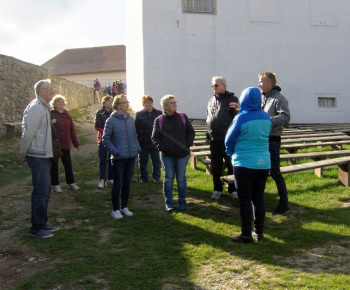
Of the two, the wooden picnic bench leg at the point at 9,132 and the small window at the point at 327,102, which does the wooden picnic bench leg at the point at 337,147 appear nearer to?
the small window at the point at 327,102

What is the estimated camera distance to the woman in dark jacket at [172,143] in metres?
5.72

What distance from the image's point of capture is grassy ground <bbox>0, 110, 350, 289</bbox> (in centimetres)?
362

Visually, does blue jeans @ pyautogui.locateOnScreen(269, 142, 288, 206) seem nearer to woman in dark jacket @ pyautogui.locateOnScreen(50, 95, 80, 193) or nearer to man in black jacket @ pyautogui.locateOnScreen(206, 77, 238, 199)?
man in black jacket @ pyautogui.locateOnScreen(206, 77, 238, 199)

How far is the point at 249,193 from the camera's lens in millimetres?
4457

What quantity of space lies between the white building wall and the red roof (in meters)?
29.5

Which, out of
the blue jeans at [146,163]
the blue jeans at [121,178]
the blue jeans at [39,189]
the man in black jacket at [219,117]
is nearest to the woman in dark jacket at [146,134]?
the blue jeans at [146,163]

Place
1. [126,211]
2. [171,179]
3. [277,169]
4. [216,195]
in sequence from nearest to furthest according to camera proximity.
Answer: [277,169] → [126,211] → [171,179] → [216,195]

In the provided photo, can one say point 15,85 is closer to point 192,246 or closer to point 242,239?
point 192,246

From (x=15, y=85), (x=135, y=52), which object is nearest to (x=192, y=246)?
(x=15, y=85)

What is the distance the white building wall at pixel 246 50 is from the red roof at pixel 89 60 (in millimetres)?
29456

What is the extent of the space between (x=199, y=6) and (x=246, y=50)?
8.70 ft

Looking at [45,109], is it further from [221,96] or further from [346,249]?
[346,249]

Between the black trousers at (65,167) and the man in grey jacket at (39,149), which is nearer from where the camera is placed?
the man in grey jacket at (39,149)

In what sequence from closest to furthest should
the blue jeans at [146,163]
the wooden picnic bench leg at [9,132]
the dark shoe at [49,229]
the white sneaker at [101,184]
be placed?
the dark shoe at [49,229] < the white sneaker at [101,184] < the blue jeans at [146,163] < the wooden picnic bench leg at [9,132]
